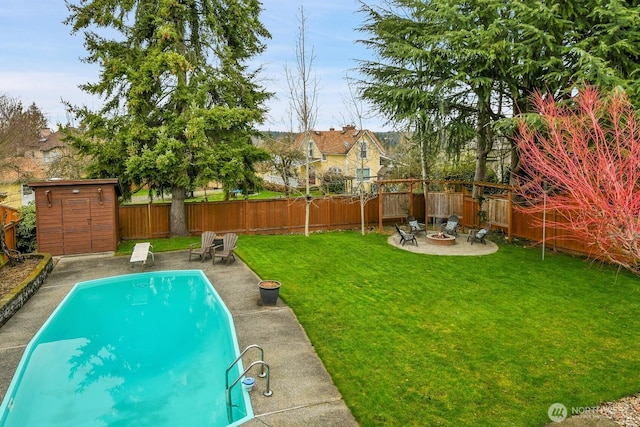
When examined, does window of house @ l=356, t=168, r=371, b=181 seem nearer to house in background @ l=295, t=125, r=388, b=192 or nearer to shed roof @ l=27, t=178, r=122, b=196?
house in background @ l=295, t=125, r=388, b=192

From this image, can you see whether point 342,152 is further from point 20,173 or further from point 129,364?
point 129,364

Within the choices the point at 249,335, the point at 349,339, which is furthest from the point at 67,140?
the point at 349,339

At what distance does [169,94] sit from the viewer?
16812 mm

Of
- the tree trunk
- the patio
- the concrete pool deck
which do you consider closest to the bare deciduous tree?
the patio

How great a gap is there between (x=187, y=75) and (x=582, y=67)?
14.7m

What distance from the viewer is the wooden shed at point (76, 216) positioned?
45.7 feet

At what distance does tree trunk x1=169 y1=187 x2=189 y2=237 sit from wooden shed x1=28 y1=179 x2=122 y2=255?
110 inches

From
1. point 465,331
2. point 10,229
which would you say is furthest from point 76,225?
point 465,331

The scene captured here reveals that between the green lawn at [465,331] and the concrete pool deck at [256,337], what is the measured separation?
0.28 m

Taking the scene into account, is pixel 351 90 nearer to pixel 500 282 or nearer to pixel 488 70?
pixel 488 70

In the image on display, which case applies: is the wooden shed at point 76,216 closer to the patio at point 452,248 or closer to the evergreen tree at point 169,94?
the evergreen tree at point 169,94

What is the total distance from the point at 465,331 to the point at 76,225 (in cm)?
1345

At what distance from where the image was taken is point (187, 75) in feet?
56.6

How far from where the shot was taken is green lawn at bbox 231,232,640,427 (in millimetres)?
5703
